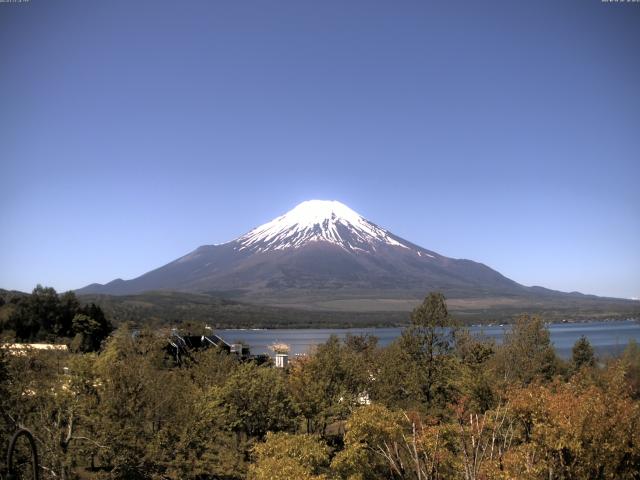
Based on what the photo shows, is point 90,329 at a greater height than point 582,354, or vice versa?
point 90,329

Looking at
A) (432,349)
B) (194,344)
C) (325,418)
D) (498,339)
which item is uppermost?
(432,349)

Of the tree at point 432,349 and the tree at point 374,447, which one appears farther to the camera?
the tree at point 432,349

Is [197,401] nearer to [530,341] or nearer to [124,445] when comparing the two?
[124,445]

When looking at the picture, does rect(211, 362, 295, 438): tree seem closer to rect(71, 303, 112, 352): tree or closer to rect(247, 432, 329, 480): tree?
rect(247, 432, 329, 480): tree

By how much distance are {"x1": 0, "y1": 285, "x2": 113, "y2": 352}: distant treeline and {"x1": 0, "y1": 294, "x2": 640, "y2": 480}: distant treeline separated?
1376 inches

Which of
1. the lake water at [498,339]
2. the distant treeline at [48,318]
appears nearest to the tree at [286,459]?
the lake water at [498,339]

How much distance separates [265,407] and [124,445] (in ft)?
30.5

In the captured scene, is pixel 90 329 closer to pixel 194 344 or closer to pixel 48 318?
pixel 48 318

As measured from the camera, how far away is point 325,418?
30906 millimetres

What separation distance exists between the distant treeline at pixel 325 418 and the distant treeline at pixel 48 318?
3495 centimetres

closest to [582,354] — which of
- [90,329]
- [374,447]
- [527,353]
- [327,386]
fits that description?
[527,353]

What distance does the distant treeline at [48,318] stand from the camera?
66.1 metres

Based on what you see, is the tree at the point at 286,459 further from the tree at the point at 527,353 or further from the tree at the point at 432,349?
the tree at the point at 527,353

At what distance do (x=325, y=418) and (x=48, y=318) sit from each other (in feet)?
178
